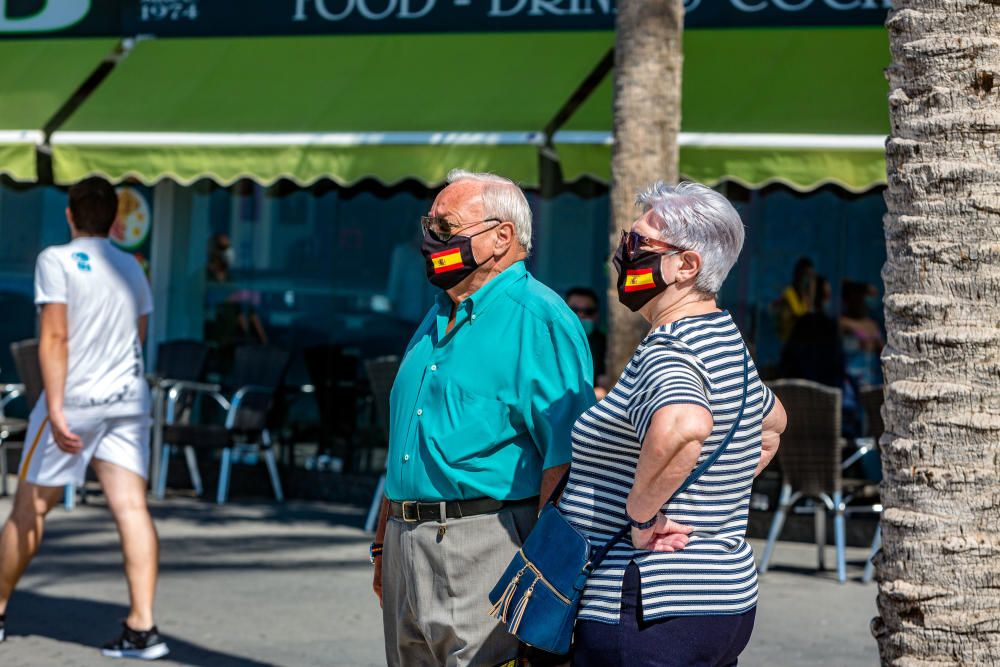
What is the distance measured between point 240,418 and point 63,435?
4926 millimetres

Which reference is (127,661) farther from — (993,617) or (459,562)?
(993,617)

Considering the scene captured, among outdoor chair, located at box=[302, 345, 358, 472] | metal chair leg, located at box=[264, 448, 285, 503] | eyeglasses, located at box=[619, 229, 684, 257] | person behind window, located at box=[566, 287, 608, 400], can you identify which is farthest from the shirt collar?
outdoor chair, located at box=[302, 345, 358, 472]

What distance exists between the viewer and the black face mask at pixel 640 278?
3074 mm

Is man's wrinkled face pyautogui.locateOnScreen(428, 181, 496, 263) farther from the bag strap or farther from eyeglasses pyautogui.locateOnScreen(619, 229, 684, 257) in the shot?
the bag strap

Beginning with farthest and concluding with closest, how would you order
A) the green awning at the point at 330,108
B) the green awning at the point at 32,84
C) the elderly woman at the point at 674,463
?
the green awning at the point at 32,84 < the green awning at the point at 330,108 < the elderly woman at the point at 674,463

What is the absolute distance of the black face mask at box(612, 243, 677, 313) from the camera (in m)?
3.07

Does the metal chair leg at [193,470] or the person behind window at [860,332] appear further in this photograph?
the metal chair leg at [193,470]

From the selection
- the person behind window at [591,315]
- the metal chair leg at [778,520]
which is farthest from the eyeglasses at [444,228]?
the person behind window at [591,315]

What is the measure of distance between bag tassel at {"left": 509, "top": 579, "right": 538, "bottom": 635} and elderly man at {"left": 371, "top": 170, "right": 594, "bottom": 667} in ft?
1.42

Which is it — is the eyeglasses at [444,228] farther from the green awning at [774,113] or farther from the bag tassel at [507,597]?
the green awning at [774,113]

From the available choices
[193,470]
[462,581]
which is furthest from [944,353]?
[193,470]

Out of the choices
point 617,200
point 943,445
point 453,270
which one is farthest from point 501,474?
point 617,200

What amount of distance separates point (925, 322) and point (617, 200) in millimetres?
4030

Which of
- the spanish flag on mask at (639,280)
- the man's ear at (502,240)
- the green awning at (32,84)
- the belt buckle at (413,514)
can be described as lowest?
the belt buckle at (413,514)
